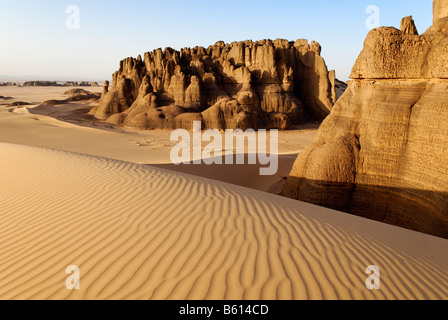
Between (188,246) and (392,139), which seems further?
(392,139)

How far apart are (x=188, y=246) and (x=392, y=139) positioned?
17.2 feet

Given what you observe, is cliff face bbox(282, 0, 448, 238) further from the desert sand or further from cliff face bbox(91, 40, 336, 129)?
cliff face bbox(91, 40, 336, 129)

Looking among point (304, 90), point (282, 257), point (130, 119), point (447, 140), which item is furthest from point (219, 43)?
point (282, 257)

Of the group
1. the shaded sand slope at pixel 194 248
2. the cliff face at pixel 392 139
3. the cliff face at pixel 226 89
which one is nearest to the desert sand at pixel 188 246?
the shaded sand slope at pixel 194 248

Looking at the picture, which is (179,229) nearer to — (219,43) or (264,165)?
(264,165)

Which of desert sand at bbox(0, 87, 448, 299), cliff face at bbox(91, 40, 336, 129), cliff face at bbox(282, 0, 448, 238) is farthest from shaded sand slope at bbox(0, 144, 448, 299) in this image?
cliff face at bbox(91, 40, 336, 129)

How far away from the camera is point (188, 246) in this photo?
3492 millimetres

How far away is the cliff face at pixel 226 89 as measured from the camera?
84.4 ft

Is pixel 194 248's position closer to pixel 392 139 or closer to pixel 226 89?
pixel 392 139

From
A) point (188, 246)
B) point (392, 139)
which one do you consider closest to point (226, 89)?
point (392, 139)

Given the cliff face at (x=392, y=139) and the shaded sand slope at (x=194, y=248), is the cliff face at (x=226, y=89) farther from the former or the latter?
the shaded sand slope at (x=194, y=248)

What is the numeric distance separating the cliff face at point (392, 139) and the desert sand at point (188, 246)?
1472 millimetres

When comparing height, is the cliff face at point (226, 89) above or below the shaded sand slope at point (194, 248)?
above

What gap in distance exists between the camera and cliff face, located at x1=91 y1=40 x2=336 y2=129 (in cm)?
2573
